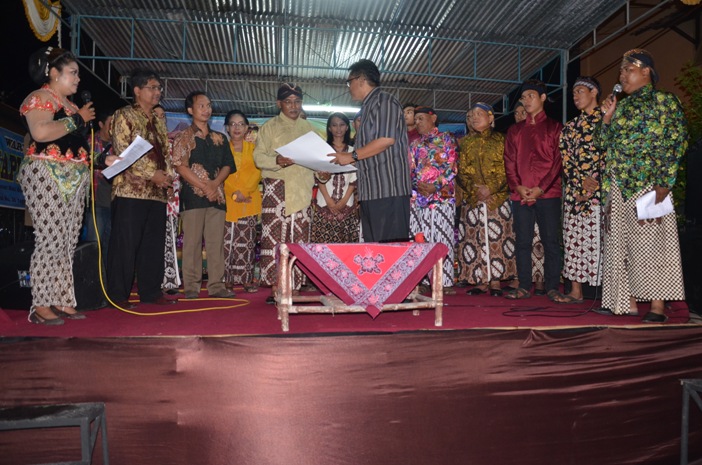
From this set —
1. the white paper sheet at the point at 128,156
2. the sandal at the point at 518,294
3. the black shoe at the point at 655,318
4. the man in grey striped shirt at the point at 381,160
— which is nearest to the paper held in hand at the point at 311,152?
the man in grey striped shirt at the point at 381,160

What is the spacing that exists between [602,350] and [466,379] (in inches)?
31.4

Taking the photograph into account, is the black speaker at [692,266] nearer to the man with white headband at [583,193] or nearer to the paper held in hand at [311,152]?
the man with white headband at [583,193]

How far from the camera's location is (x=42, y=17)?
19.6 ft

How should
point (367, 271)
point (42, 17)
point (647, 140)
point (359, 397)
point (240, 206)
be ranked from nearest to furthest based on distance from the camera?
point (359, 397), point (367, 271), point (647, 140), point (240, 206), point (42, 17)

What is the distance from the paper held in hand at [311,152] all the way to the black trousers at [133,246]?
1.10 metres

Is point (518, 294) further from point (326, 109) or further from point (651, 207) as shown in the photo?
point (326, 109)

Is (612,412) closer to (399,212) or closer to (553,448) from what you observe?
(553,448)

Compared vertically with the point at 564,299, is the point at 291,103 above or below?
above

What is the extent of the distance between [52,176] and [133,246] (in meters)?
0.79

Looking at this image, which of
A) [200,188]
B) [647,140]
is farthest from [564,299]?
[200,188]

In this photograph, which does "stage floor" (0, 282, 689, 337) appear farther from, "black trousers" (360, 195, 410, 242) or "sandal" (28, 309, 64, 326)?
"black trousers" (360, 195, 410, 242)

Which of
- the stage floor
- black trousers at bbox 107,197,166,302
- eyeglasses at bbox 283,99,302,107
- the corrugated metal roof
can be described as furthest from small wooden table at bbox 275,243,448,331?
the corrugated metal roof

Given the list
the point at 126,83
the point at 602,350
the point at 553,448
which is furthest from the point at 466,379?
the point at 126,83

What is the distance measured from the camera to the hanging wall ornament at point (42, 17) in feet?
18.2
